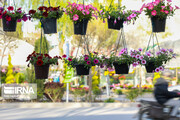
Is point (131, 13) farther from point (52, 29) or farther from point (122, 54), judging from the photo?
point (52, 29)

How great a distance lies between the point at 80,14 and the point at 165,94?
2294mm

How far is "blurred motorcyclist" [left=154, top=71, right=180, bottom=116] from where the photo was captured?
5777 millimetres

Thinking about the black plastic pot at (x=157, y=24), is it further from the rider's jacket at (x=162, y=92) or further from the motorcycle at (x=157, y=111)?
the motorcycle at (x=157, y=111)

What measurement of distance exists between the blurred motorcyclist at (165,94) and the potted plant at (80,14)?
183 cm

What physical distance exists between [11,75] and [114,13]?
944 cm

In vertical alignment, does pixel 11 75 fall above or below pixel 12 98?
above

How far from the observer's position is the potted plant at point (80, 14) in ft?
17.4

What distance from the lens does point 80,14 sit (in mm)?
5348

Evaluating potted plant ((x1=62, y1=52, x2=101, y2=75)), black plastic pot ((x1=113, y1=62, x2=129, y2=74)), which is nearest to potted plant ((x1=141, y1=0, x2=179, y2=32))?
black plastic pot ((x1=113, y1=62, x2=129, y2=74))

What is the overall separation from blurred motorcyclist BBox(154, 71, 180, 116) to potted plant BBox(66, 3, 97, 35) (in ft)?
6.02

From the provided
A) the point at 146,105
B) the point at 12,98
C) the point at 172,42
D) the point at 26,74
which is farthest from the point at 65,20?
the point at 172,42

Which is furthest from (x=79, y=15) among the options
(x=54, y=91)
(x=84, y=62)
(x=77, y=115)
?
(x=54, y=91)

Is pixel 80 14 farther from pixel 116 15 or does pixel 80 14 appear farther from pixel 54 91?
pixel 54 91

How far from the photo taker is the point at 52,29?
17.3 ft
